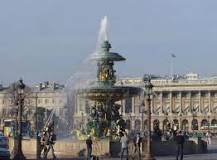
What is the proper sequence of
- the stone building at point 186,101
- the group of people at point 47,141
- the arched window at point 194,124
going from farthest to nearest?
1. the stone building at point 186,101
2. the arched window at point 194,124
3. the group of people at point 47,141

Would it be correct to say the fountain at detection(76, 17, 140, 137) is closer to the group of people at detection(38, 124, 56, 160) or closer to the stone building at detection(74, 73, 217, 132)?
the group of people at detection(38, 124, 56, 160)

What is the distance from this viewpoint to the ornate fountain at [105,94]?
4416cm

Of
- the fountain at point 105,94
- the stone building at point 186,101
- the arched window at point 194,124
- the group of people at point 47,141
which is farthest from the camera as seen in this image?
the stone building at point 186,101

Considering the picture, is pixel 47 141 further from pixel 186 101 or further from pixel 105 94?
pixel 186 101

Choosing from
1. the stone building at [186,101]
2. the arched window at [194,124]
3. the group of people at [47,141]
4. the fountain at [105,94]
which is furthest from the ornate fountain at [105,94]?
the stone building at [186,101]

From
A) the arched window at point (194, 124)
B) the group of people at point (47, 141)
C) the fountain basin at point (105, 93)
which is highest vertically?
the fountain basin at point (105, 93)

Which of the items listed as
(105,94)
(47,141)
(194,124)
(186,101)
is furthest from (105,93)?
(186,101)

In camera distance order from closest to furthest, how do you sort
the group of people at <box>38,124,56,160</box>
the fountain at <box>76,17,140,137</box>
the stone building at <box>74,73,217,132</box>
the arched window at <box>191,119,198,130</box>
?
the group of people at <box>38,124,56,160</box>
the fountain at <box>76,17,140,137</box>
the arched window at <box>191,119,198,130</box>
the stone building at <box>74,73,217,132</box>

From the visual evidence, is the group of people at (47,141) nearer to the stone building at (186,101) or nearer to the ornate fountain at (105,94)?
the ornate fountain at (105,94)

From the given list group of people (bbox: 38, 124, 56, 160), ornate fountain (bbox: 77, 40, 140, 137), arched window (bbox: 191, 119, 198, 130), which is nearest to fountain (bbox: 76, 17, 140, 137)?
ornate fountain (bbox: 77, 40, 140, 137)

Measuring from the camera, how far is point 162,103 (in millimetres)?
187625

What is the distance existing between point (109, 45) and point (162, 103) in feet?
467

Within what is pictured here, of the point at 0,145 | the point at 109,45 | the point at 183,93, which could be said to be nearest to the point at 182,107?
the point at 183,93

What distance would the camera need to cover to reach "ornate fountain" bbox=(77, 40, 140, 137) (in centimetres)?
4416
